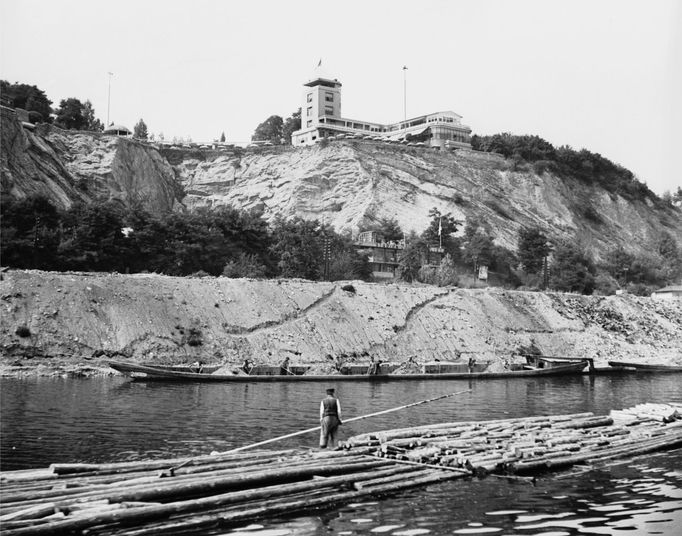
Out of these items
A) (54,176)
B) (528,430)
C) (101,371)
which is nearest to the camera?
(528,430)

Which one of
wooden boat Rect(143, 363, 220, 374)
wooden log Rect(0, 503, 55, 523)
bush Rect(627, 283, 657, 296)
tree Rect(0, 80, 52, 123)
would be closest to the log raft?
wooden log Rect(0, 503, 55, 523)

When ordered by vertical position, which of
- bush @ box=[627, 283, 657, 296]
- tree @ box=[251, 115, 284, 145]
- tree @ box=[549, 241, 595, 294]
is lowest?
bush @ box=[627, 283, 657, 296]

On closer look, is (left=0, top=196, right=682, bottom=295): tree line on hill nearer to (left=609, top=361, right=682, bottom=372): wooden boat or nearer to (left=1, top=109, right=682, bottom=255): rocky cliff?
(left=1, top=109, right=682, bottom=255): rocky cliff

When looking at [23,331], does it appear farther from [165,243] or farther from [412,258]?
[412,258]

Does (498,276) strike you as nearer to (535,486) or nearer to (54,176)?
(54,176)

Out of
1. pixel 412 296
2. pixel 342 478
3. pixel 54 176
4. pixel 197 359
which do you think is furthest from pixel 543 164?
pixel 342 478

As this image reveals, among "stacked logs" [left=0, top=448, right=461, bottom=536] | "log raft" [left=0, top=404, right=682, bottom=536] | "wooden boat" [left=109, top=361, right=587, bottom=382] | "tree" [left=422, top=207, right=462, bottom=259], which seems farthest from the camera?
"tree" [left=422, top=207, right=462, bottom=259]

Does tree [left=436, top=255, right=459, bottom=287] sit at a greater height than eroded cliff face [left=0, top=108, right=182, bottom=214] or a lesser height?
lesser

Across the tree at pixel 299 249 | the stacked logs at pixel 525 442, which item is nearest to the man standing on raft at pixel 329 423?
the stacked logs at pixel 525 442
